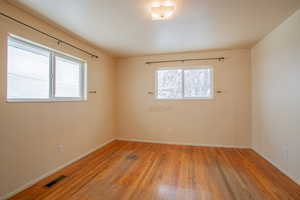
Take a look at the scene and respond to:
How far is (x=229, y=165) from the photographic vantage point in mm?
2834

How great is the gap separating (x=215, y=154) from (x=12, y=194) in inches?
138

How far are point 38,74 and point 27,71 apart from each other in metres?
0.17

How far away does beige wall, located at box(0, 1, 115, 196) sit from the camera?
1.89 metres

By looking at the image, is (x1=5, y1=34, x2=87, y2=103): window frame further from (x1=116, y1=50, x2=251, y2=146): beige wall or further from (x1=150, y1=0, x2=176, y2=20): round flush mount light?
(x1=150, y1=0, x2=176, y2=20): round flush mount light

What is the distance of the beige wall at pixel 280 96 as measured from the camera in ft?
7.32

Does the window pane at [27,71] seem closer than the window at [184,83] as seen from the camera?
Yes

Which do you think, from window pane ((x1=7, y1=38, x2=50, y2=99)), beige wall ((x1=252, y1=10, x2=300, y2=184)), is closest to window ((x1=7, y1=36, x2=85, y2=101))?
window pane ((x1=7, y1=38, x2=50, y2=99))

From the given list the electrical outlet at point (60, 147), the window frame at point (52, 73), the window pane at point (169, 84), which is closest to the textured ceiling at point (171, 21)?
the window frame at point (52, 73)

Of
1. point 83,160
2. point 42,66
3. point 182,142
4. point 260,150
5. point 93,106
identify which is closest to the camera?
point 42,66

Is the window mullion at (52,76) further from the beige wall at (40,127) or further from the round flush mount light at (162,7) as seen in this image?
the round flush mount light at (162,7)

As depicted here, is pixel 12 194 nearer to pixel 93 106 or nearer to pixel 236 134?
pixel 93 106

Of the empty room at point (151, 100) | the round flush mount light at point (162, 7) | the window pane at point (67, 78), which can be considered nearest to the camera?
the round flush mount light at point (162, 7)

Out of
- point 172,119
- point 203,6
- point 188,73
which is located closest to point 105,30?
point 203,6

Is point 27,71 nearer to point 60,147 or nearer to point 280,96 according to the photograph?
point 60,147
